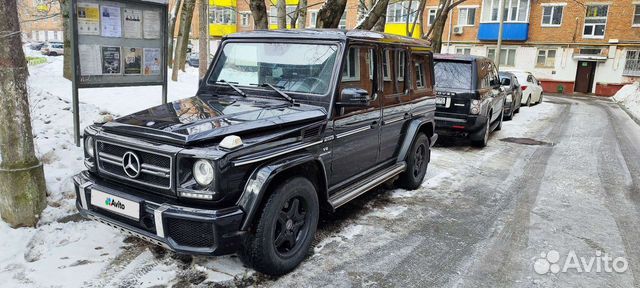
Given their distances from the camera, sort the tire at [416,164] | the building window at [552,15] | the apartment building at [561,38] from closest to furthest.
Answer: the tire at [416,164], the apartment building at [561,38], the building window at [552,15]

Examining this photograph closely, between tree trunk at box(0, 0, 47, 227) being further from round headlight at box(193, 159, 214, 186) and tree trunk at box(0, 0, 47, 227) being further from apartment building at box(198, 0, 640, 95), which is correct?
apartment building at box(198, 0, 640, 95)

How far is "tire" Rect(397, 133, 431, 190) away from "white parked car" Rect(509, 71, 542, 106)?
1295cm

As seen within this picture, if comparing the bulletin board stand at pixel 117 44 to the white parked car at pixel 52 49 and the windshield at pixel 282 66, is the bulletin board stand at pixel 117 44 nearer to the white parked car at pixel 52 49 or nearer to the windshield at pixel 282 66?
the windshield at pixel 282 66

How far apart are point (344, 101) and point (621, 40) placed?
106 feet

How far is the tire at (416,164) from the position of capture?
5.88 meters

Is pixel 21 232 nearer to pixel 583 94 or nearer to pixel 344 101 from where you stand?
pixel 344 101

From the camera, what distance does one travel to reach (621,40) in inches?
1150

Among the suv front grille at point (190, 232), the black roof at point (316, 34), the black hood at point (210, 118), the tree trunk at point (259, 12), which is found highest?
the tree trunk at point (259, 12)

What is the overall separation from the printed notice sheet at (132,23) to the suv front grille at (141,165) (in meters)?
2.65

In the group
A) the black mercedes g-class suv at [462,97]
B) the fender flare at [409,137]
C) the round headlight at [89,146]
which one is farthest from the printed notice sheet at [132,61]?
the black mercedes g-class suv at [462,97]

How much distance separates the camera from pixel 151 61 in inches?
236

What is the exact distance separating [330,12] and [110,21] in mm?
4826

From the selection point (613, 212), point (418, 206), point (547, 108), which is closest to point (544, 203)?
point (613, 212)

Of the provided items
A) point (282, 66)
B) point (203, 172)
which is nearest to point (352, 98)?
point (282, 66)
